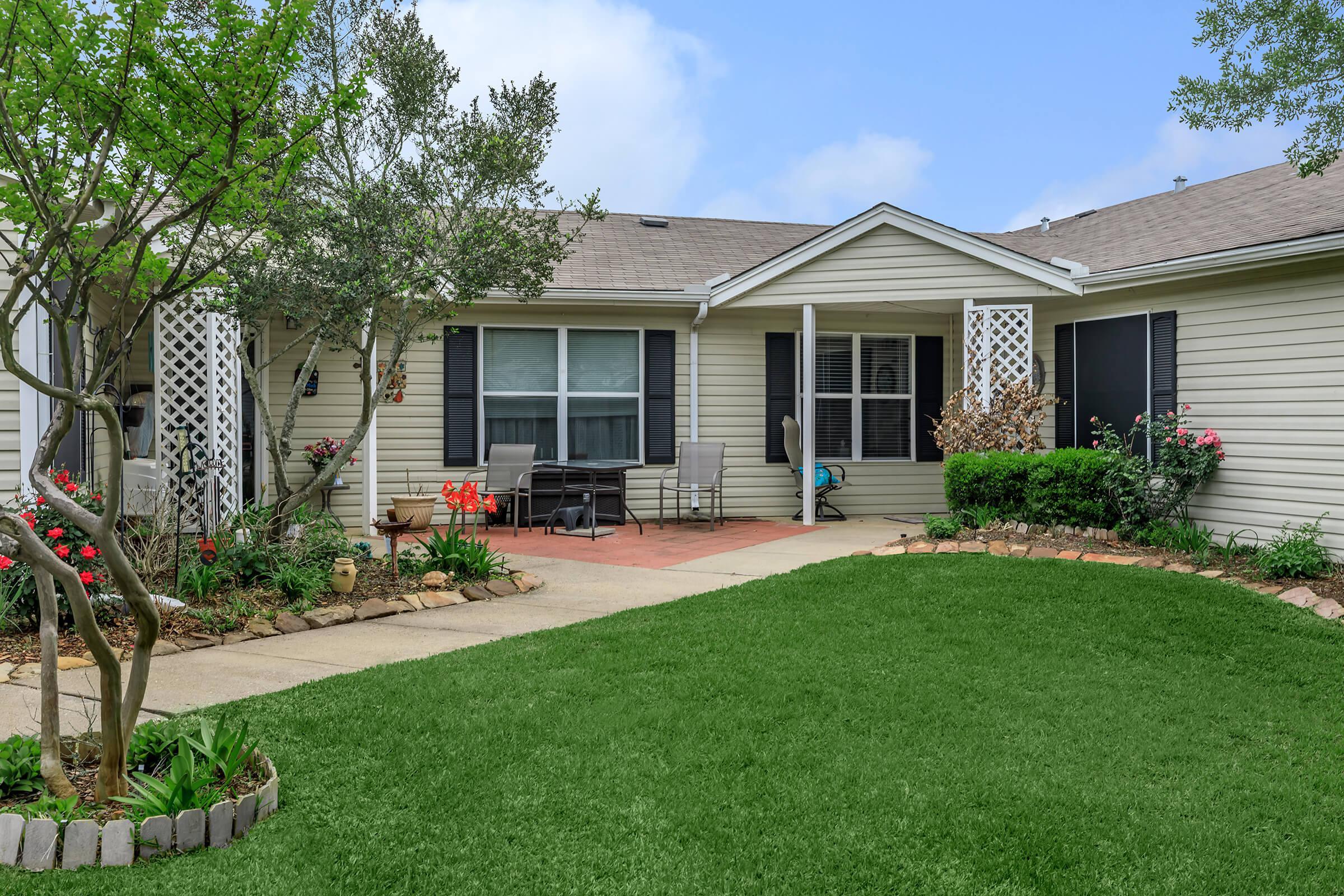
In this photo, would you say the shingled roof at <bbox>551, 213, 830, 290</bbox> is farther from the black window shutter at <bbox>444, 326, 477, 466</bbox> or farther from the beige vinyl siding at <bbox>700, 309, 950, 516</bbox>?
the black window shutter at <bbox>444, 326, 477, 466</bbox>

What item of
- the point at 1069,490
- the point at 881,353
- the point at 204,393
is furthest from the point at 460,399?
the point at 1069,490

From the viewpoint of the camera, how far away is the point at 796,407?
1127cm

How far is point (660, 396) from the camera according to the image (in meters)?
11.0

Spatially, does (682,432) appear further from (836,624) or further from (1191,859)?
(1191,859)

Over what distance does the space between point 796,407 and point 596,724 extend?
7780 mm

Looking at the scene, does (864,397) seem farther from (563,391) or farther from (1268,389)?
(1268,389)

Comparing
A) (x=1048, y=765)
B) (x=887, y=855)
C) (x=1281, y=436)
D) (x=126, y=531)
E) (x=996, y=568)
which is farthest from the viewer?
(x=1281, y=436)

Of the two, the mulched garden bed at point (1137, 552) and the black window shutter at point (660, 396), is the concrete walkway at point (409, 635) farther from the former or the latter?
the black window shutter at point (660, 396)

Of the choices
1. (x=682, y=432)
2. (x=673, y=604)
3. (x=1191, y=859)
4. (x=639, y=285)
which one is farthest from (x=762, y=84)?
(x=1191, y=859)

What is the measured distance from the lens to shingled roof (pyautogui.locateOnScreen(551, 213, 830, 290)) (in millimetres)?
10906

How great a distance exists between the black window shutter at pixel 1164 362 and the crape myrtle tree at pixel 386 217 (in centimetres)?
514

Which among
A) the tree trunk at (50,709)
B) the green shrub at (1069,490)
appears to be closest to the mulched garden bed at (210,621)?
the tree trunk at (50,709)

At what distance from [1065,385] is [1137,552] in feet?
9.39

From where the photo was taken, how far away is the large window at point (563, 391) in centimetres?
1067
